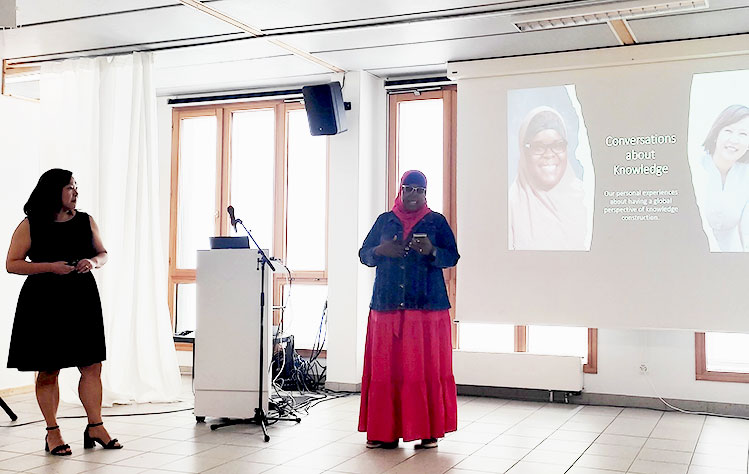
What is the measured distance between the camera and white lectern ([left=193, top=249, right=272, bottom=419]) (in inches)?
204

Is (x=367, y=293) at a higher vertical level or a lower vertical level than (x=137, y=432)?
higher

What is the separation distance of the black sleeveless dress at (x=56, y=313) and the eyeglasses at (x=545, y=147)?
11.7 ft

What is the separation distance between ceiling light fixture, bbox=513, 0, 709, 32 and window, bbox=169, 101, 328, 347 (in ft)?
9.22

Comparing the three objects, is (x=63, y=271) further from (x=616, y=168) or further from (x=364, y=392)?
(x=616, y=168)

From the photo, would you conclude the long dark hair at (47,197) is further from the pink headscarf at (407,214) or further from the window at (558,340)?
the window at (558,340)

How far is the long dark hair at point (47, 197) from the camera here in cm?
432

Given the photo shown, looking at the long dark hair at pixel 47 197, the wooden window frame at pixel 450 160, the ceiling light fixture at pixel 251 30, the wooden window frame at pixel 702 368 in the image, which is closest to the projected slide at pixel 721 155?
the wooden window frame at pixel 702 368

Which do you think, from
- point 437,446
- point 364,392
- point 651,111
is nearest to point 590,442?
point 437,446

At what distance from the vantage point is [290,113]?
24.8ft

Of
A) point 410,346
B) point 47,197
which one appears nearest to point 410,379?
point 410,346

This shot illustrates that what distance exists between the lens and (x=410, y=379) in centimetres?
448

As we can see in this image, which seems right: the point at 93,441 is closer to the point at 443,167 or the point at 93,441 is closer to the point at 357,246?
the point at 357,246

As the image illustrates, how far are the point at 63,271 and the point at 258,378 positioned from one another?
59.8 inches

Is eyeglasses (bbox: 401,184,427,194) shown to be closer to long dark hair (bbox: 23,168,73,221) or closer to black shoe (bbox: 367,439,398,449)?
black shoe (bbox: 367,439,398,449)
